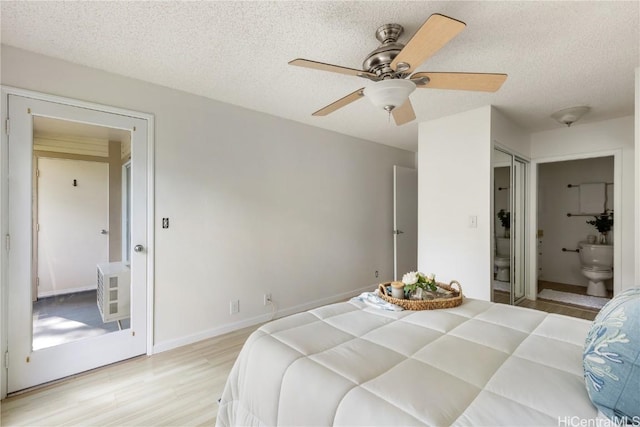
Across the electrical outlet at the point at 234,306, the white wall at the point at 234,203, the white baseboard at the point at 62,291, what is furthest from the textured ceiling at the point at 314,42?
the electrical outlet at the point at 234,306

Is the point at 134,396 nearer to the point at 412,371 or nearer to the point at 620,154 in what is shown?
the point at 412,371

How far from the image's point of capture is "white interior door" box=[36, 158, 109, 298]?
7.27ft

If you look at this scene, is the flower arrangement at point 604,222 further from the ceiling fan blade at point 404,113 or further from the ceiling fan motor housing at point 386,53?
the ceiling fan motor housing at point 386,53

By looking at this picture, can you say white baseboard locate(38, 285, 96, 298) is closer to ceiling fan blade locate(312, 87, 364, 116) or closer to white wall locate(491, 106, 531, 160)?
ceiling fan blade locate(312, 87, 364, 116)

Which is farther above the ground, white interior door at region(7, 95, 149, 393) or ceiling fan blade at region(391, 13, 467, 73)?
ceiling fan blade at region(391, 13, 467, 73)

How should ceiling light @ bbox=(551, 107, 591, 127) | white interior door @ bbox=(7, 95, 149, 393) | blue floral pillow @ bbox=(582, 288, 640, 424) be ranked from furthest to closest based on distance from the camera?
ceiling light @ bbox=(551, 107, 591, 127) → white interior door @ bbox=(7, 95, 149, 393) → blue floral pillow @ bbox=(582, 288, 640, 424)

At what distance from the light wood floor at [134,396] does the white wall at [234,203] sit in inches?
13.7

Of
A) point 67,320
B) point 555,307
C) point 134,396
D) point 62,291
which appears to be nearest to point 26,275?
point 62,291

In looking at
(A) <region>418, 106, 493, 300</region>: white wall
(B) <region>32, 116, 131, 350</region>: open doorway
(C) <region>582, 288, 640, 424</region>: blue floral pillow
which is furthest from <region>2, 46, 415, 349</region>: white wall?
(C) <region>582, 288, 640, 424</region>: blue floral pillow

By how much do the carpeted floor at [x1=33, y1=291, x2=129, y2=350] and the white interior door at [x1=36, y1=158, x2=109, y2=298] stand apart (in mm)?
66

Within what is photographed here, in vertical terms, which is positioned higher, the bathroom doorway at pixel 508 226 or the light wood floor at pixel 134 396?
the bathroom doorway at pixel 508 226

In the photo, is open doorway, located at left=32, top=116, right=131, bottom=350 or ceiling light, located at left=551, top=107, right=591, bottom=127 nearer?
open doorway, located at left=32, top=116, right=131, bottom=350

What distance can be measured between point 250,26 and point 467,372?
2.02 meters

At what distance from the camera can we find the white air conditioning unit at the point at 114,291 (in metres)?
2.44
